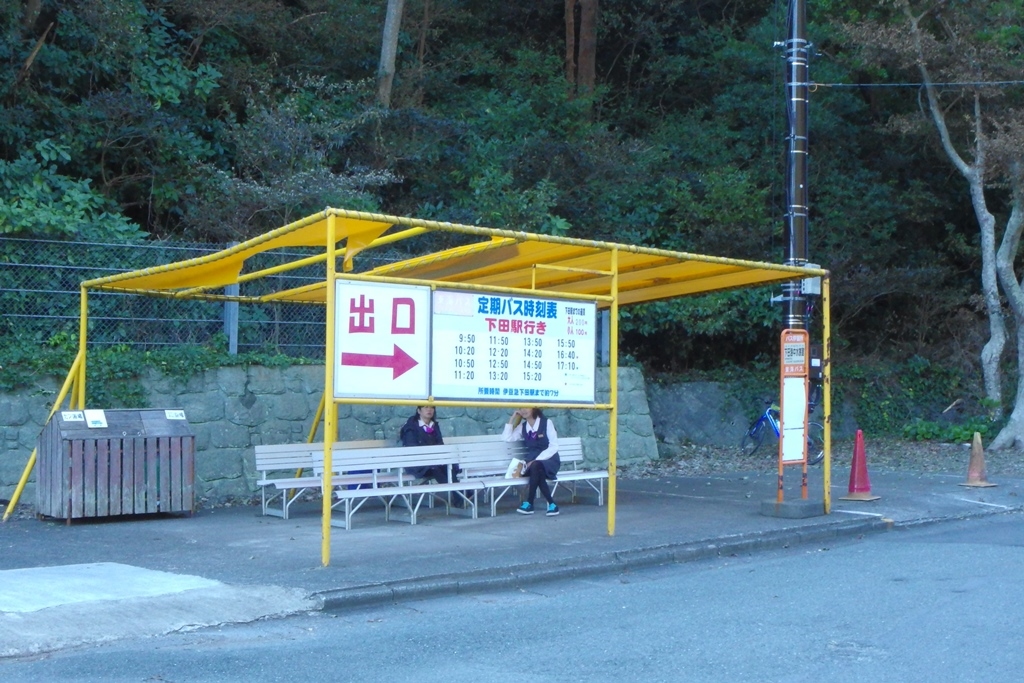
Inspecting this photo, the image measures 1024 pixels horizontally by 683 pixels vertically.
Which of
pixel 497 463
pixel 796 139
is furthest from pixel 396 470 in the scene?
pixel 796 139

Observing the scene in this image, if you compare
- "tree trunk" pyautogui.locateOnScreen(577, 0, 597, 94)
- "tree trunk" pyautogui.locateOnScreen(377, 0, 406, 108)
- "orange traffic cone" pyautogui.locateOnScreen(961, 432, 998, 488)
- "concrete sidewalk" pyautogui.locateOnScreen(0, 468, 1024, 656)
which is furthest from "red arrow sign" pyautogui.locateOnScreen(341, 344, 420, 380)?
"tree trunk" pyautogui.locateOnScreen(577, 0, 597, 94)

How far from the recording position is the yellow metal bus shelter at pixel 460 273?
8922 millimetres

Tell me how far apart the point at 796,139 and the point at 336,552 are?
802cm

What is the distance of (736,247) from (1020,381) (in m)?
5.47

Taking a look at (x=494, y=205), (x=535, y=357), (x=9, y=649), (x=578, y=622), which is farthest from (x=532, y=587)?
(x=494, y=205)

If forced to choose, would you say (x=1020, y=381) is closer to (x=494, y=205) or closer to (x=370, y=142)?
(x=494, y=205)

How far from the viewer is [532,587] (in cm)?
907

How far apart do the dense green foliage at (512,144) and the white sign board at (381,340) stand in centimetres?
609

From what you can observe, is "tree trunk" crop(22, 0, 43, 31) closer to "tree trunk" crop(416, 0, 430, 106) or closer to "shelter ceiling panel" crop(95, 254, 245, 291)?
"shelter ceiling panel" crop(95, 254, 245, 291)

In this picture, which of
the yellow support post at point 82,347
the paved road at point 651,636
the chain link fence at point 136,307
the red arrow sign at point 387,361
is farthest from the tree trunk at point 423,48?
the paved road at point 651,636

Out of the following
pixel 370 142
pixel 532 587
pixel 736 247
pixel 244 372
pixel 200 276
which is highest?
pixel 370 142

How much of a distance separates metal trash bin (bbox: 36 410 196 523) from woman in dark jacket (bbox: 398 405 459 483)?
237 cm

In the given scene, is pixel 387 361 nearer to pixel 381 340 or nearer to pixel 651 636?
pixel 381 340

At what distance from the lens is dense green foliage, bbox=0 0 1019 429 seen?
55.9 ft
